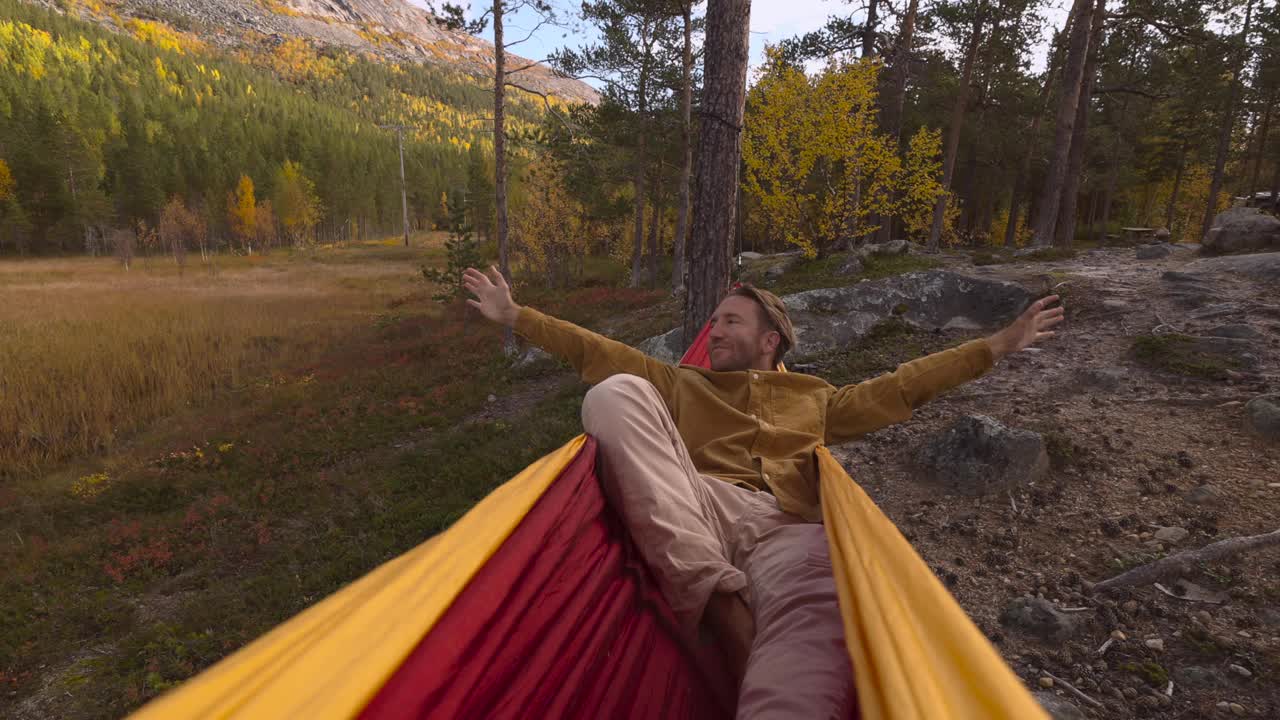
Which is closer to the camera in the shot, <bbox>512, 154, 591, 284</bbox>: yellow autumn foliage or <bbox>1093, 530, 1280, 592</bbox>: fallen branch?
<bbox>1093, 530, 1280, 592</bbox>: fallen branch

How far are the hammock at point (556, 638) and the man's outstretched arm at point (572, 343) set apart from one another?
96 centimetres

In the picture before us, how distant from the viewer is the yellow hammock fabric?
0.97m

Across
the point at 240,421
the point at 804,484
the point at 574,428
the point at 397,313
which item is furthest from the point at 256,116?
the point at 804,484

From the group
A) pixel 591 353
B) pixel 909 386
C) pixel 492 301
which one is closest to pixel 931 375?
pixel 909 386

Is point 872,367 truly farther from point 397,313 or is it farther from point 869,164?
point 397,313

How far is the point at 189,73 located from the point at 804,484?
12351 cm

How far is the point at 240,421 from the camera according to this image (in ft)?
32.4

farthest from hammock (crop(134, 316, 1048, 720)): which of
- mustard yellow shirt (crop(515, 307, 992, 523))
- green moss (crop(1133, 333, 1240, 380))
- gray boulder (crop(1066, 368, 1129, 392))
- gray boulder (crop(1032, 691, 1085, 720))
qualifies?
green moss (crop(1133, 333, 1240, 380))

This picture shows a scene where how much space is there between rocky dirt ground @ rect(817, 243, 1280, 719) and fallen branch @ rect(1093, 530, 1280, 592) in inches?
1.8

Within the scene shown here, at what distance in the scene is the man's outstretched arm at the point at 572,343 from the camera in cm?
312

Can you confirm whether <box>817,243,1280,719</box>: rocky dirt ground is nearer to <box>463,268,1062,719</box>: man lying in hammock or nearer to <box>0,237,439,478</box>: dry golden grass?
<box>463,268,1062,719</box>: man lying in hammock

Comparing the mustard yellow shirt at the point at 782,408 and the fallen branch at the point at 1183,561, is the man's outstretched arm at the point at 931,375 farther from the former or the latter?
the fallen branch at the point at 1183,561

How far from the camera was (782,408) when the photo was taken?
289 cm

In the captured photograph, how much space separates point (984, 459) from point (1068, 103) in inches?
500
